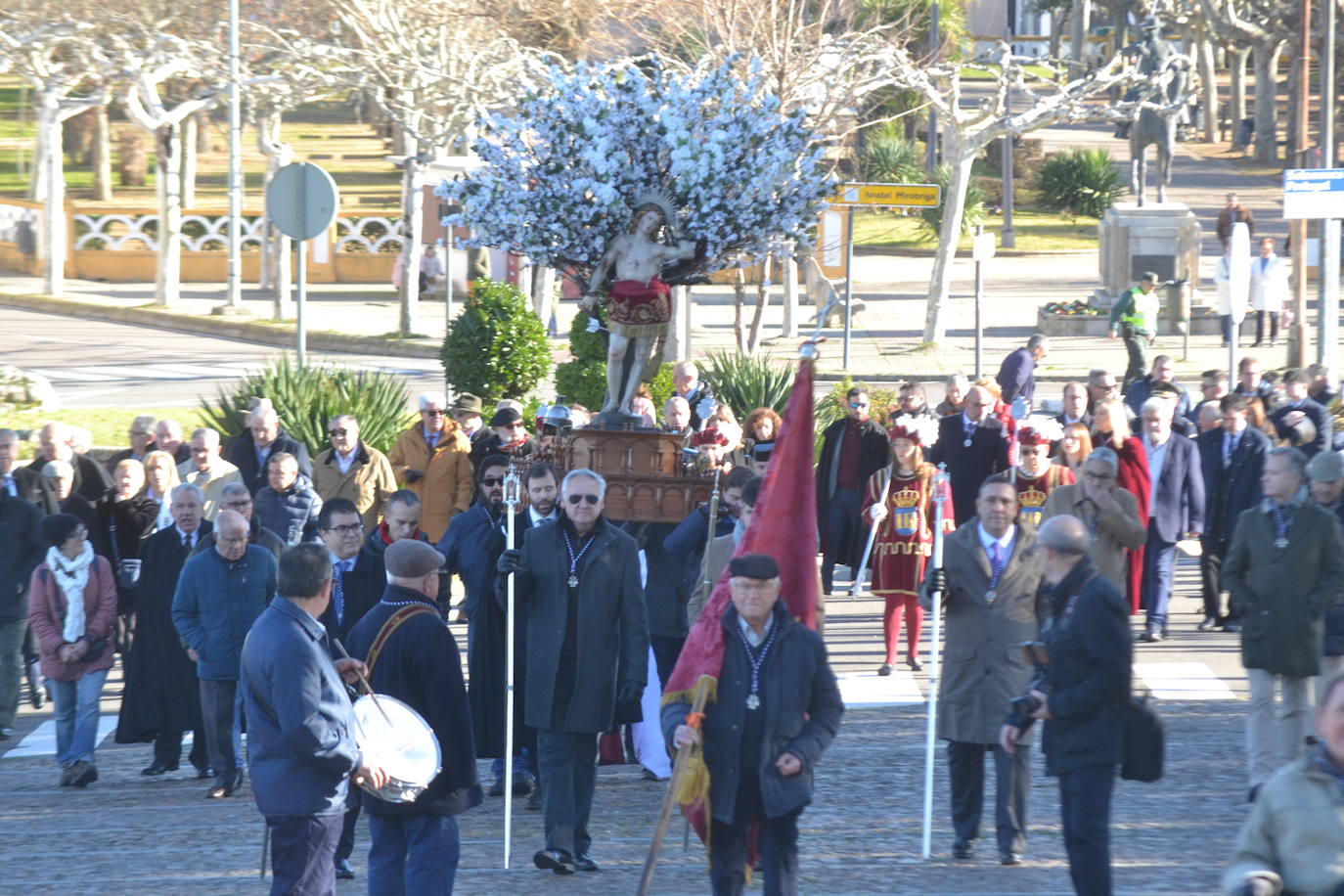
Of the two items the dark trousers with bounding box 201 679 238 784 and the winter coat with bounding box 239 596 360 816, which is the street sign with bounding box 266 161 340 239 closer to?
the dark trousers with bounding box 201 679 238 784

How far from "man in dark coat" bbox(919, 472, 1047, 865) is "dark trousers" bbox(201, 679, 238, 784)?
3869 millimetres

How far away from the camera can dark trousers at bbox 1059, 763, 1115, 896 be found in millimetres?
7027

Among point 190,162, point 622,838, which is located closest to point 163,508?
point 622,838

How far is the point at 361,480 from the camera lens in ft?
42.4

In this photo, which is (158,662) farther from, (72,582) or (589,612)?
(589,612)

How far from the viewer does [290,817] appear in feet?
21.7

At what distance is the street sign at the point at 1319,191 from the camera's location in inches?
775

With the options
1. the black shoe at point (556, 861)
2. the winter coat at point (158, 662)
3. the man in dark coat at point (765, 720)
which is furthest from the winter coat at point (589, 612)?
the winter coat at point (158, 662)

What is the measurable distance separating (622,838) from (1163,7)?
4644 centimetres

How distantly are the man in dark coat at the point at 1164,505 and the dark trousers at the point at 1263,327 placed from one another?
16.6 metres

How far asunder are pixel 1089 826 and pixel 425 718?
8.51 ft

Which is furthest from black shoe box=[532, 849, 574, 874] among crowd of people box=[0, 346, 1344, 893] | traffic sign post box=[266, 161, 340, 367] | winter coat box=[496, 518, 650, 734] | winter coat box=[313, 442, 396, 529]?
traffic sign post box=[266, 161, 340, 367]

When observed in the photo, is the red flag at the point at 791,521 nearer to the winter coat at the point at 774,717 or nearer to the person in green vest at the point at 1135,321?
the winter coat at the point at 774,717

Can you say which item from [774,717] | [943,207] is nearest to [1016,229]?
[943,207]
